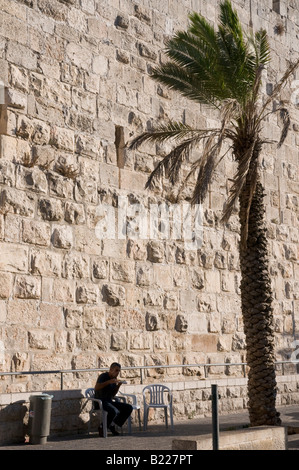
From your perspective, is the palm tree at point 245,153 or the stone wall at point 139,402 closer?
the stone wall at point 139,402

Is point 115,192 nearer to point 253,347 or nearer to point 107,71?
point 107,71

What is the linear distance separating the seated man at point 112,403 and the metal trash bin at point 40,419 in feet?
2.77

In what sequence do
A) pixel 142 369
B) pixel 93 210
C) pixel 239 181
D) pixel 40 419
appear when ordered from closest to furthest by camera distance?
1. pixel 40 419
2. pixel 239 181
3. pixel 93 210
4. pixel 142 369

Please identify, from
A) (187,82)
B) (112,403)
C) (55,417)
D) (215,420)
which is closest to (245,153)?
(187,82)

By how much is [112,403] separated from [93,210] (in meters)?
2.89

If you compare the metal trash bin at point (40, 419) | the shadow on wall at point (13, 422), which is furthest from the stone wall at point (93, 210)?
the metal trash bin at point (40, 419)

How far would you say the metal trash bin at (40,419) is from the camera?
7.96m

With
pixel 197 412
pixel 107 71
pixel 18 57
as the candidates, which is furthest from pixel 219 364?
pixel 18 57

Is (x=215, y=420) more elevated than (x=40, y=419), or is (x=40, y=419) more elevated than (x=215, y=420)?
(x=215, y=420)

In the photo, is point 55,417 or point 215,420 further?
point 55,417

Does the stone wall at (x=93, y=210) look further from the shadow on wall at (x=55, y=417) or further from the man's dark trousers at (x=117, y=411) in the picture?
the man's dark trousers at (x=117, y=411)

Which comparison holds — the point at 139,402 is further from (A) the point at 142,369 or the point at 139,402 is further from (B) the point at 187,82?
(B) the point at 187,82

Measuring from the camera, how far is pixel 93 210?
1016cm

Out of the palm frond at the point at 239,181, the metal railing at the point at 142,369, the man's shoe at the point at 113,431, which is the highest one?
the palm frond at the point at 239,181
